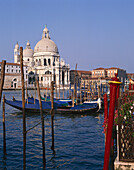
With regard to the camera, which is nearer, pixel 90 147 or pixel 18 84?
pixel 90 147

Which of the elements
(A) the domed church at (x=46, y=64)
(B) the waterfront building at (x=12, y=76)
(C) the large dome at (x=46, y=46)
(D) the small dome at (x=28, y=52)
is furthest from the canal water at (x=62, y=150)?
(D) the small dome at (x=28, y=52)

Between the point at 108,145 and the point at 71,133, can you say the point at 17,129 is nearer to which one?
the point at 71,133

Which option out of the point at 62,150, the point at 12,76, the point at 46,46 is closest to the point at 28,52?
the point at 46,46

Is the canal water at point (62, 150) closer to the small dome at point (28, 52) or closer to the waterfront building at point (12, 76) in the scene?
the waterfront building at point (12, 76)

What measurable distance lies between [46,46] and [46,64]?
205 inches

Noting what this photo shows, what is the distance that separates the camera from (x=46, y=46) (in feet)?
242

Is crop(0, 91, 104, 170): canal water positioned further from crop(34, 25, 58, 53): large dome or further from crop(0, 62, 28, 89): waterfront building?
crop(34, 25, 58, 53): large dome

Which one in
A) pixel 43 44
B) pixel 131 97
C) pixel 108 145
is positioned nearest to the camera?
pixel 108 145

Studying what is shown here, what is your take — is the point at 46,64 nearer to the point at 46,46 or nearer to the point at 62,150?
the point at 46,46

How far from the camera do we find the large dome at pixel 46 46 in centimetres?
7356

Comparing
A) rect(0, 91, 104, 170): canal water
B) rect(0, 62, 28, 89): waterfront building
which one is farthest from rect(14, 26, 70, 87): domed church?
rect(0, 91, 104, 170): canal water

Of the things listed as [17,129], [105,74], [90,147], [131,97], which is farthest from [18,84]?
[131,97]

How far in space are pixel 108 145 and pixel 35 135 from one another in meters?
7.28

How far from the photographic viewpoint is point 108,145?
3.11 meters
